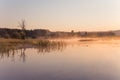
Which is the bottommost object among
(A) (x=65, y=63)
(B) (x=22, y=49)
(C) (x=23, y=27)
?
(A) (x=65, y=63)

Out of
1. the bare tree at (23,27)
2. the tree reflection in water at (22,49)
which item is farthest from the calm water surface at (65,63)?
the bare tree at (23,27)

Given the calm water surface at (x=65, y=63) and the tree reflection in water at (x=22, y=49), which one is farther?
the tree reflection in water at (x=22, y=49)

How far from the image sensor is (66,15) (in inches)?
94.2

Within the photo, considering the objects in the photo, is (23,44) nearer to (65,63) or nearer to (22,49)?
(22,49)

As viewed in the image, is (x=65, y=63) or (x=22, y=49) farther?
(x=22, y=49)

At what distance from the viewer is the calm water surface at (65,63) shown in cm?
226

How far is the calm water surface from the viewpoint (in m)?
2.26

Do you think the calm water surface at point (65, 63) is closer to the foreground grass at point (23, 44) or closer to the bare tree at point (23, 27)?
the foreground grass at point (23, 44)

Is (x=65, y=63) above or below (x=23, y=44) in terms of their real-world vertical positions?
below

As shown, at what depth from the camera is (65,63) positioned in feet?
7.72

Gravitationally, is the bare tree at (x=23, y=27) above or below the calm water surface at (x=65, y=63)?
above

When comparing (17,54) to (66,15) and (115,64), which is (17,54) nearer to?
(66,15)

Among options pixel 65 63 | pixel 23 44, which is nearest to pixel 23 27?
pixel 23 44

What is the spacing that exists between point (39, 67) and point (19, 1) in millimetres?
633
